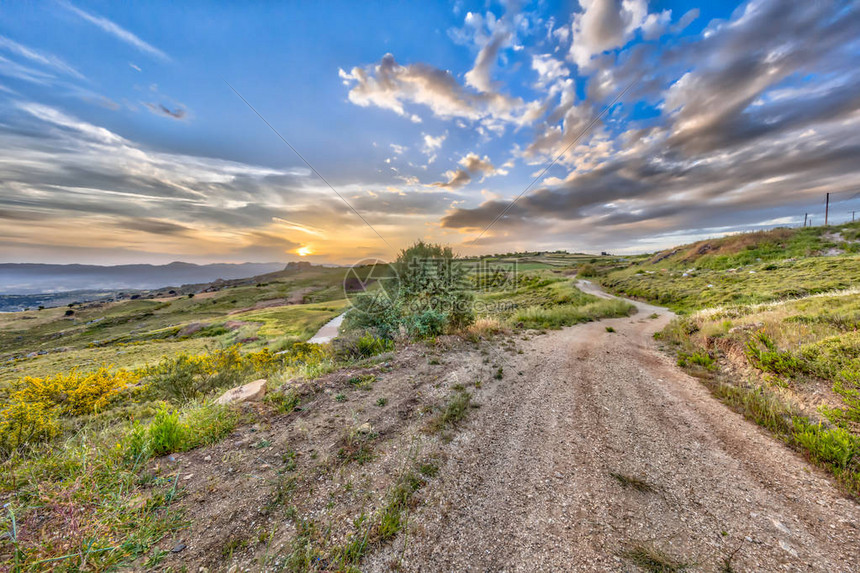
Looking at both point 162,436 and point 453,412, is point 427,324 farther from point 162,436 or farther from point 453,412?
point 162,436

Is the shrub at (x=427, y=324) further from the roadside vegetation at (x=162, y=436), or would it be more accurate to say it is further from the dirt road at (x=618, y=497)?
the dirt road at (x=618, y=497)

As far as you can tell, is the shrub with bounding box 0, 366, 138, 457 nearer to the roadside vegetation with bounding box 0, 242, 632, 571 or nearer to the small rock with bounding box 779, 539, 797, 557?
the roadside vegetation with bounding box 0, 242, 632, 571

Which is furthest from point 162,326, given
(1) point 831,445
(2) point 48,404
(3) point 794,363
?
(3) point 794,363

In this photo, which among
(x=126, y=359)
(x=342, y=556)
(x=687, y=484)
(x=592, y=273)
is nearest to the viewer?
(x=342, y=556)

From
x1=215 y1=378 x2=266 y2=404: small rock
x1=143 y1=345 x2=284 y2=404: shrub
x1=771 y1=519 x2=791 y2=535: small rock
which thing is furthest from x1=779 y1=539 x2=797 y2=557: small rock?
x1=143 y1=345 x2=284 y2=404: shrub

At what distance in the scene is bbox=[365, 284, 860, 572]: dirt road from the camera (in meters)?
3.03

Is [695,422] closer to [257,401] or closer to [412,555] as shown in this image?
[412,555]

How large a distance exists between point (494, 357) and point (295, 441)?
22.9ft

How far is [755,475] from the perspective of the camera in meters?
4.26

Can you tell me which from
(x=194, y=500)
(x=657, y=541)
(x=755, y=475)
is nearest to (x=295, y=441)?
(x=194, y=500)

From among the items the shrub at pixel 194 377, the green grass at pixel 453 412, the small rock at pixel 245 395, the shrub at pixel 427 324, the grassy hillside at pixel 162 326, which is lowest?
the grassy hillside at pixel 162 326

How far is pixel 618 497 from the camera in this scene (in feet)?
12.6

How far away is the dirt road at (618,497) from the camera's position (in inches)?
119

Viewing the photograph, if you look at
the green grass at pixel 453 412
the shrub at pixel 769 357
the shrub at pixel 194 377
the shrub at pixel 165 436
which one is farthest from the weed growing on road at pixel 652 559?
the shrub at pixel 194 377
